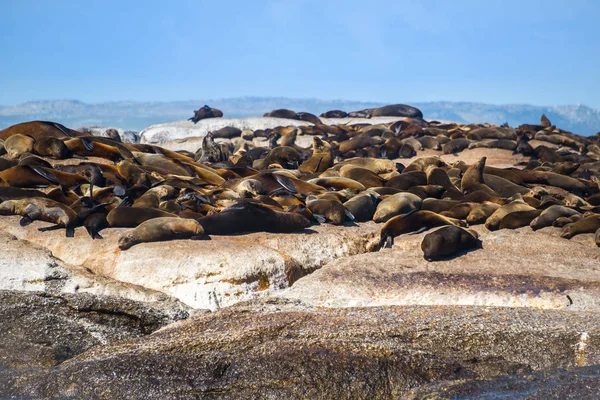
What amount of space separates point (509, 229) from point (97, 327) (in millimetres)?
5206

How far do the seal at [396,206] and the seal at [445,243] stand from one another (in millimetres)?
1491

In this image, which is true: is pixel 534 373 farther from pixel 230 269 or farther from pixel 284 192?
pixel 284 192

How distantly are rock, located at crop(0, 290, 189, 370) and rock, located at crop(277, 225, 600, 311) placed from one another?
4.67 ft

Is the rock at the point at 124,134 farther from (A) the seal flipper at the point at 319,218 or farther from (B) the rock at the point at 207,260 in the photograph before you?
(A) the seal flipper at the point at 319,218

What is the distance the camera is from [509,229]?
8352 mm

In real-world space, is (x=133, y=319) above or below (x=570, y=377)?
below

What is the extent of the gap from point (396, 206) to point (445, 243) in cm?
183

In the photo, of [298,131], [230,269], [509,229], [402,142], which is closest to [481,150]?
[402,142]

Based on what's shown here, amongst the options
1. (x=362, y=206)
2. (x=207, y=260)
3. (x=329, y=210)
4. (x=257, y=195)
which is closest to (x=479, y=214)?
(x=362, y=206)

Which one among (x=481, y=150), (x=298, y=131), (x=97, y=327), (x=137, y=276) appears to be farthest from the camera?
(x=298, y=131)

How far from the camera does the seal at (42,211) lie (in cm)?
780

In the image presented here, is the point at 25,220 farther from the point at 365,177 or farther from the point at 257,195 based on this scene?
the point at 365,177

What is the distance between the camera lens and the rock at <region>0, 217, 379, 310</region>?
6621 millimetres

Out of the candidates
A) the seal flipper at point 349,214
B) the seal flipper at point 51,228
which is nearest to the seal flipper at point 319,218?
the seal flipper at point 349,214
